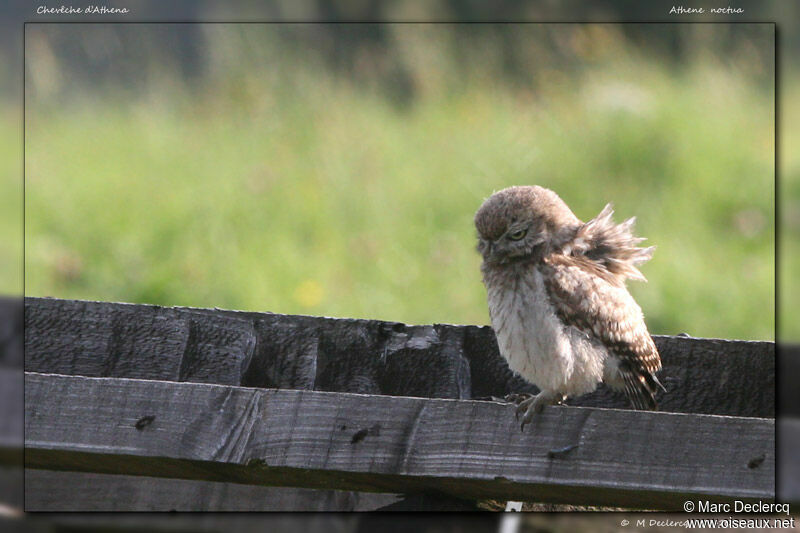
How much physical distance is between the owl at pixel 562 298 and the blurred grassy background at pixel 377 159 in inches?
92.9

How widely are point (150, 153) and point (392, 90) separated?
1979 mm

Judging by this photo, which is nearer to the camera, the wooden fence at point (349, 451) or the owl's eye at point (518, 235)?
the wooden fence at point (349, 451)

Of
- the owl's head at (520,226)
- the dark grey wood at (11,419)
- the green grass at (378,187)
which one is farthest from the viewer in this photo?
the green grass at (378,187)

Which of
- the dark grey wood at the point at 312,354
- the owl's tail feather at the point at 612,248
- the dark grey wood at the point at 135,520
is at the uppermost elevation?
the owl's tail feather at the point at 612,248

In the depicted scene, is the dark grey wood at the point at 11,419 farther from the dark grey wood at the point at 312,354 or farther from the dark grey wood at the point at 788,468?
the dark grey wood at the point at 788,468

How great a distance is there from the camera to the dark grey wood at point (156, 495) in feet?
7.22

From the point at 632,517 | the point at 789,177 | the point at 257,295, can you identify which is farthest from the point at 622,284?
the point at 789,177

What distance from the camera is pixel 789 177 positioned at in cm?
639

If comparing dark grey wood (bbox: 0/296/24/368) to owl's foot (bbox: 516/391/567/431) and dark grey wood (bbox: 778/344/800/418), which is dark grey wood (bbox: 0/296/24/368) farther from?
dark grey wood (bbox: 778/344/800/418)

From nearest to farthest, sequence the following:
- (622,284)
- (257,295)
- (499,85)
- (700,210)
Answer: (622,284) → (257,295) → (700,210) → (499,85)

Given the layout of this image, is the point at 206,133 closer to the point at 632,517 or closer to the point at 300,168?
the point at 300,168

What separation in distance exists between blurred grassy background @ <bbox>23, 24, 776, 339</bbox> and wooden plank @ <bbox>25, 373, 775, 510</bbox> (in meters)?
3.30

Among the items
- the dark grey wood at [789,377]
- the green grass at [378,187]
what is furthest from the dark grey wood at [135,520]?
the green grass at [378,187]

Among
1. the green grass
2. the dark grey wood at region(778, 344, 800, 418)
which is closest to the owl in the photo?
the dark grey wood at region(778, 344, 800, 418)
